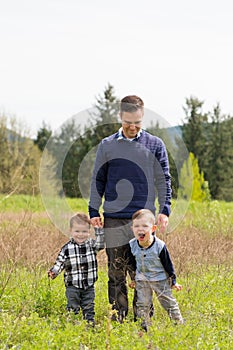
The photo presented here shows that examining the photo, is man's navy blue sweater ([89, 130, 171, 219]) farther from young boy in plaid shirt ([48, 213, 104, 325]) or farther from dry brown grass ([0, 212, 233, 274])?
dry brown grass ([0, 212, 233, 274])

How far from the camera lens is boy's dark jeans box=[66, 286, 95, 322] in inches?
218

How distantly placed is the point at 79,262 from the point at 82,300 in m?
0.39

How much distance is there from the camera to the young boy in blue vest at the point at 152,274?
5.31m

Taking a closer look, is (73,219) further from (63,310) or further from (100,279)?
(100,279)

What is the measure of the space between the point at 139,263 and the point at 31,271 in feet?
7.24

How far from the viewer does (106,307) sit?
229 inches

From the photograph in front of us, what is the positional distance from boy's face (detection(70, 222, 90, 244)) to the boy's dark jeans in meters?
0.49

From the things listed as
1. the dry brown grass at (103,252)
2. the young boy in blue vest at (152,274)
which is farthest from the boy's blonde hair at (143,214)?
the dry brown grass at (103,252)

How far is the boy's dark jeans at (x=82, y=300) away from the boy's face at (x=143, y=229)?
32.1 inches

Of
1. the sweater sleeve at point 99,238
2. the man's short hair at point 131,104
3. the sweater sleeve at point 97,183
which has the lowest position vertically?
the sweater sleeve at point 99,238

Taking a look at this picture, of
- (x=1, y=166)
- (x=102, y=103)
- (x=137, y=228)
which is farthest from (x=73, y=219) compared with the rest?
(x=1, y=166)

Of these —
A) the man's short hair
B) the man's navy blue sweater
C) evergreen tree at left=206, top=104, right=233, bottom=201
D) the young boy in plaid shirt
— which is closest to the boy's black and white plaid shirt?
the young boy in plaid shirt

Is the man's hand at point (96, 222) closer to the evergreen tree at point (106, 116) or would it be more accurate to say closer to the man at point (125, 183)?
the man at point (125, 183)

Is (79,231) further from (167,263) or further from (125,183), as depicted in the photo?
(167,263)
